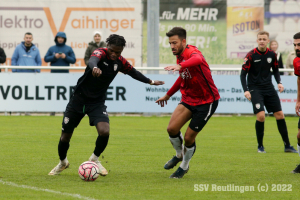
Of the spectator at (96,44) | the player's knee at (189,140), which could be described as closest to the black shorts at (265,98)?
the player's knee at (189,140)

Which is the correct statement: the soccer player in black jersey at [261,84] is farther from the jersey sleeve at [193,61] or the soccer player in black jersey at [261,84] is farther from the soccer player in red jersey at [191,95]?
the jersey sleeve at [193,61]

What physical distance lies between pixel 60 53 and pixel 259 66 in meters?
8.01

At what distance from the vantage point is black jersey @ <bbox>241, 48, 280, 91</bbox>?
31.9ft

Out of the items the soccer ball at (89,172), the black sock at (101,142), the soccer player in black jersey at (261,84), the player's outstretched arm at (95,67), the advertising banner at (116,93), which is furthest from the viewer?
the advertising banner at (116,93)

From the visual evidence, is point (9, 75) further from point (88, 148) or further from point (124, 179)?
point (124, 179)

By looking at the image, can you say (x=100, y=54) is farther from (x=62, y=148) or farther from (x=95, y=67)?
→ (x=62, y=148)

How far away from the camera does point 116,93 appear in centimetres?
1606

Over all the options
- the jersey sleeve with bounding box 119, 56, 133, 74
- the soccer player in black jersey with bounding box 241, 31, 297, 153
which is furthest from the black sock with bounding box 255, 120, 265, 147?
A: the jersey sleeve with bounding box 119, 56, 133, 74

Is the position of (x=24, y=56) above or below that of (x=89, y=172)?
above

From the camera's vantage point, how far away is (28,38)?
15.9m

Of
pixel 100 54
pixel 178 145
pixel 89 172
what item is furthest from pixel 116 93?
pixel 89 172

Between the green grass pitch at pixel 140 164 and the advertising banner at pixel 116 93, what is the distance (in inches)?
83.5

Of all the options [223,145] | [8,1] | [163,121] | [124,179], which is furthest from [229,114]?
[124,179]

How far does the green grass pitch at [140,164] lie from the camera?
567 centimetres
